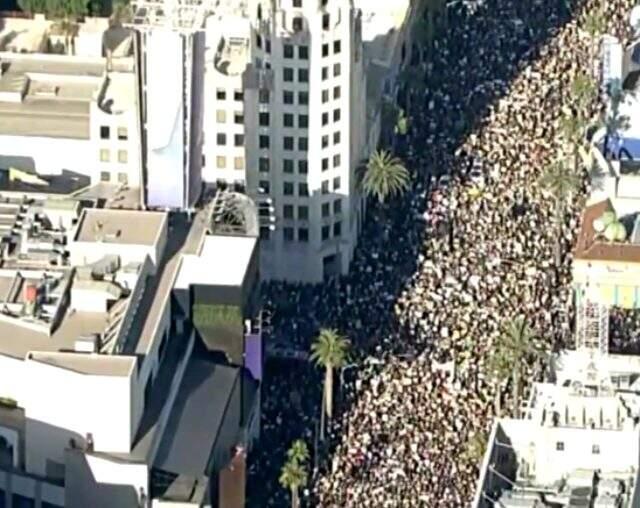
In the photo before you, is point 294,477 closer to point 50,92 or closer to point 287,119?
point 287,119

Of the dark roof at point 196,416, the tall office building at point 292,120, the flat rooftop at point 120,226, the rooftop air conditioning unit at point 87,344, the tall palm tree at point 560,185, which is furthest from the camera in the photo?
the tall palm tree at point 560,185

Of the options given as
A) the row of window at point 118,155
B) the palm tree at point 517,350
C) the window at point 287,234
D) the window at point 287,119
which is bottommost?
the palm tree at point 517,350

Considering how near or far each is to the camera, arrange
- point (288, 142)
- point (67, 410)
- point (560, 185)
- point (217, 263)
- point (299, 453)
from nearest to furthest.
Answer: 1. point (67, 410)
2. point (299, 453)
3. point (217, 263)
4. point (288, 142)
5. point (560, 185)

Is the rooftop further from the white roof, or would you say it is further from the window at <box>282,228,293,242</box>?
the white roof

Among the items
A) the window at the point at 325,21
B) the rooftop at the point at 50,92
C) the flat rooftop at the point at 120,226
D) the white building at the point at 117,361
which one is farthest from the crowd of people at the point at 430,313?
the rooftop at the point at 50,92

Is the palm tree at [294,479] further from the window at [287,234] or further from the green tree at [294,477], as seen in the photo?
the window at [287,234]

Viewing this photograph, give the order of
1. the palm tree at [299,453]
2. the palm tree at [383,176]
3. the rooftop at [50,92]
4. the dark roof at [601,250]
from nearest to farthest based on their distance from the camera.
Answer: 1. the palm tree at [299,453]
2. the dark roof at [601,250]
3. the rooftop at [50,92]
4. the palm tree at [383,176]

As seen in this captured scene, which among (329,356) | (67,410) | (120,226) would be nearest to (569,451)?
(67,410)
